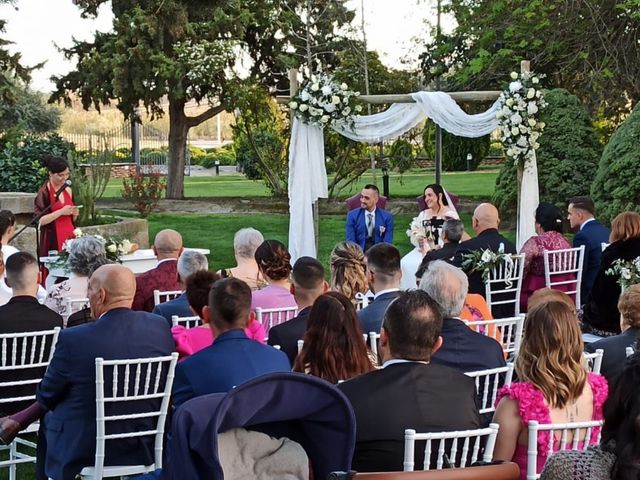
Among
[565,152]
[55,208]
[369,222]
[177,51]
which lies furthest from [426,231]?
[177,51]

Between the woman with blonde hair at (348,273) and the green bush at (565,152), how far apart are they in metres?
9.24

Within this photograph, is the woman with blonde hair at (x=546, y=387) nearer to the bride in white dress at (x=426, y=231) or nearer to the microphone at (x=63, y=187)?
the bride in white dress at (x=426, y=231)

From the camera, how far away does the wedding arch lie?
11.2 metres

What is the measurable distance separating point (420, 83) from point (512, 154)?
1156 cm

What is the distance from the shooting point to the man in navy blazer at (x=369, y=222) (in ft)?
33.5

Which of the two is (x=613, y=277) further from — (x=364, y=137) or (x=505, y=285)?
(x=364, y=137)

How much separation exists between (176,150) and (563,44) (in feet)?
40.5

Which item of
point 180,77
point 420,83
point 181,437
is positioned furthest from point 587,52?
point 181,437

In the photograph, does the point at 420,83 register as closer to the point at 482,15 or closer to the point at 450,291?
the point at 482,15

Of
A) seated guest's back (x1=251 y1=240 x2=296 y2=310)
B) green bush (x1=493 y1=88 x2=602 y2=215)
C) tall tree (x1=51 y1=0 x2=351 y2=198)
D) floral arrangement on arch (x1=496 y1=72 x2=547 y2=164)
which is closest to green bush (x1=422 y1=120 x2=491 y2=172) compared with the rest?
tall tree (x1=51 y1=0 x2=351 y2=198)

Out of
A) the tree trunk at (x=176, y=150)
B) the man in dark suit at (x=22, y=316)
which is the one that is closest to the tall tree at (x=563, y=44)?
the tree trunk at (x=176, y=150)

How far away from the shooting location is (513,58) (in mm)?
17828

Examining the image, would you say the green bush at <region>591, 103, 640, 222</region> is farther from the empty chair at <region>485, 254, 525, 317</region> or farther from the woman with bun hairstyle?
the woman with bun hairstyle

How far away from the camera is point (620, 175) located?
42.4ft
